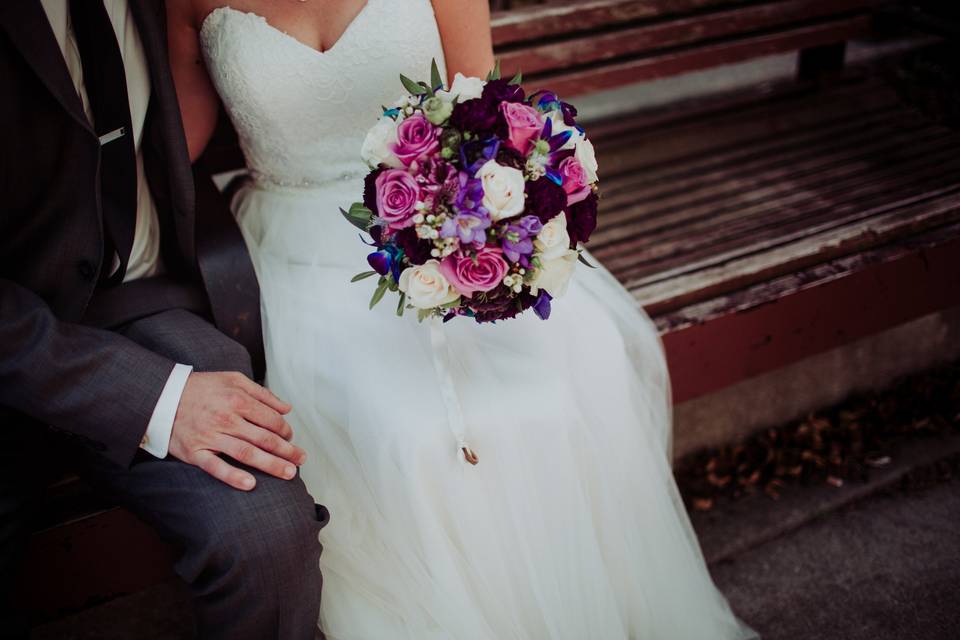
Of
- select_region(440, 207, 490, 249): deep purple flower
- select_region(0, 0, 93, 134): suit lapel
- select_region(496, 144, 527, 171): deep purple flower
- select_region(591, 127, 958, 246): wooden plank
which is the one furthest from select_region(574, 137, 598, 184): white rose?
select_region(591, 127, 958, 246): wooden plank

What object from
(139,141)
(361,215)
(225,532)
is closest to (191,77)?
(139,141)

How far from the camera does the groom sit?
4.60ft

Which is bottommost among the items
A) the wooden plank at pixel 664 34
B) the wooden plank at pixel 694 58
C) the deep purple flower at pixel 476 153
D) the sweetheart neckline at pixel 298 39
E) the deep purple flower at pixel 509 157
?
the wooden plank at pixel 694 58

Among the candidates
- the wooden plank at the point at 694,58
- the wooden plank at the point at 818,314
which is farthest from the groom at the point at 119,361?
the wooden plank at the point at 694,58

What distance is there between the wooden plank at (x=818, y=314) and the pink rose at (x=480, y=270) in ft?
3.02

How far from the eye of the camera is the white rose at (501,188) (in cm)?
129

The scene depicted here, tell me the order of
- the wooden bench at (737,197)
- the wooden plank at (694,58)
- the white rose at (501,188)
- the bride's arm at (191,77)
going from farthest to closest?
the wooden plank at (694,58), the wooden bench at (737,197), the bride's arm at (191,77), the white rose at (501,188)

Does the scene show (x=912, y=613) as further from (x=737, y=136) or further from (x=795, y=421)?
(x=737, y=136)

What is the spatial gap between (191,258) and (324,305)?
0.97ft

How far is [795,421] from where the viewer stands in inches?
105

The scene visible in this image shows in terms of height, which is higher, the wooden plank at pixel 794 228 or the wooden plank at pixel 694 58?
the wooden plank at pixel 694 58

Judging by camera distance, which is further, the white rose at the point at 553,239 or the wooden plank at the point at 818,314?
the wooden plank at the point at 818,314

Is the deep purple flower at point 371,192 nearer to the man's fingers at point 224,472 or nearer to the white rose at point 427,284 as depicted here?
the white rose at point 427,284

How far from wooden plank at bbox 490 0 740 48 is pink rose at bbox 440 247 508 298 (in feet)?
4.80
